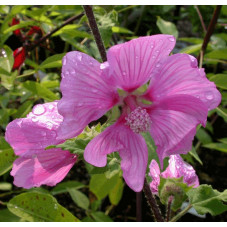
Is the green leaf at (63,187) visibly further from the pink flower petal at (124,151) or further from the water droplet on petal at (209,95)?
the water droplet on petal at (209,95)

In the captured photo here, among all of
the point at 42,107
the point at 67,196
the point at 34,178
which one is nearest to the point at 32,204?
the point at 34,178

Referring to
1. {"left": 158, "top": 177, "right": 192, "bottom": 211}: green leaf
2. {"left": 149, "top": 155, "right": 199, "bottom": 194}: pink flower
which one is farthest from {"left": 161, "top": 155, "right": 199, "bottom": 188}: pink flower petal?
{"left": 158, "top": 177, "right": 192, "bottom": 211}: green leaf

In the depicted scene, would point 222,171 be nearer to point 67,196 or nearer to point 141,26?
point 67,196

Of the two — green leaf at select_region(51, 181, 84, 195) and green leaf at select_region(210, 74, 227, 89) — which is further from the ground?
green leaf at select_region(210, 74, 227, 89)

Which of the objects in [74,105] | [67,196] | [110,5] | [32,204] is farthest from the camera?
[67,196]

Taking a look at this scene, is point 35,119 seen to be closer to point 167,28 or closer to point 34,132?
point 34,132

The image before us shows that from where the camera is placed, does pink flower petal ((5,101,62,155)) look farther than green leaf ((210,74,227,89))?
No

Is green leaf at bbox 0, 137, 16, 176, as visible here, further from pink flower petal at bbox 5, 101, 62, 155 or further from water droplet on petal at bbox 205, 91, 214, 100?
water droplet on petal at bbox 205, 91, 214, 100
